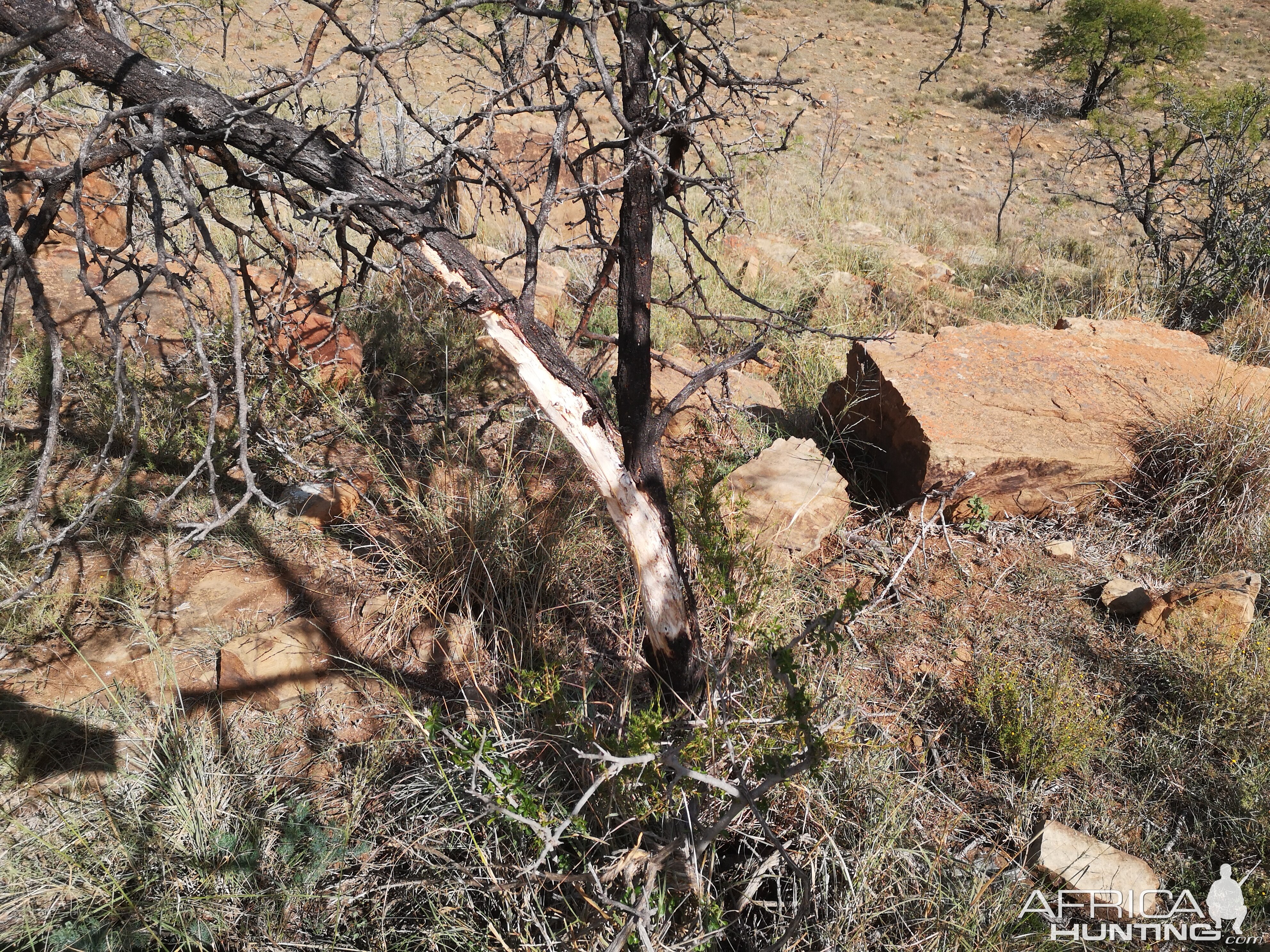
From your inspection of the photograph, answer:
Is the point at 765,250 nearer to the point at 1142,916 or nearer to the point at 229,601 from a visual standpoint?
the point at 229,601

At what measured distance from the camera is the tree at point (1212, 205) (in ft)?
16.3

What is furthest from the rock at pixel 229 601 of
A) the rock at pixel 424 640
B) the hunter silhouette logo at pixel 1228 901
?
the hunter silhouette logo at pixel 1228 901

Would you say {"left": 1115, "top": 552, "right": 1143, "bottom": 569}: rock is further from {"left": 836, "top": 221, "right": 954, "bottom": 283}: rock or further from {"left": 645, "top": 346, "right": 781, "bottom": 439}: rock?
{"left": 836, "top": 221, "right": 954, "bottom": 283}: rock

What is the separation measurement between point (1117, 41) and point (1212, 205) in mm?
12553

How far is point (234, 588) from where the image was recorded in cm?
275

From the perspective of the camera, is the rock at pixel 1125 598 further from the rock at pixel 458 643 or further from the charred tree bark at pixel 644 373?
the rock at pixel 458 643

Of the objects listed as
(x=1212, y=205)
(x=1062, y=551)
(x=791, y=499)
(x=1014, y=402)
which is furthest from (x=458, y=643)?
(x=1212, y=205)

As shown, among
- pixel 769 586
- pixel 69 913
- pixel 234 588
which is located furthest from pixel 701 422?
pixel 69 913

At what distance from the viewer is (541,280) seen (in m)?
4.68

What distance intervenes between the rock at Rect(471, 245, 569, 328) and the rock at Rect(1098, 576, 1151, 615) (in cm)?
299

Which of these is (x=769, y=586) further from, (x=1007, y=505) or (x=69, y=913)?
(x=69, y=913)

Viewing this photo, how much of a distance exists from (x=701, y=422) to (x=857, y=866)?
2.27 metres

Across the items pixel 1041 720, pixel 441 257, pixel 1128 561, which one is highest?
pixel 441 257

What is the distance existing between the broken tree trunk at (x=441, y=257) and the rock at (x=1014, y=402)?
1.55 m
